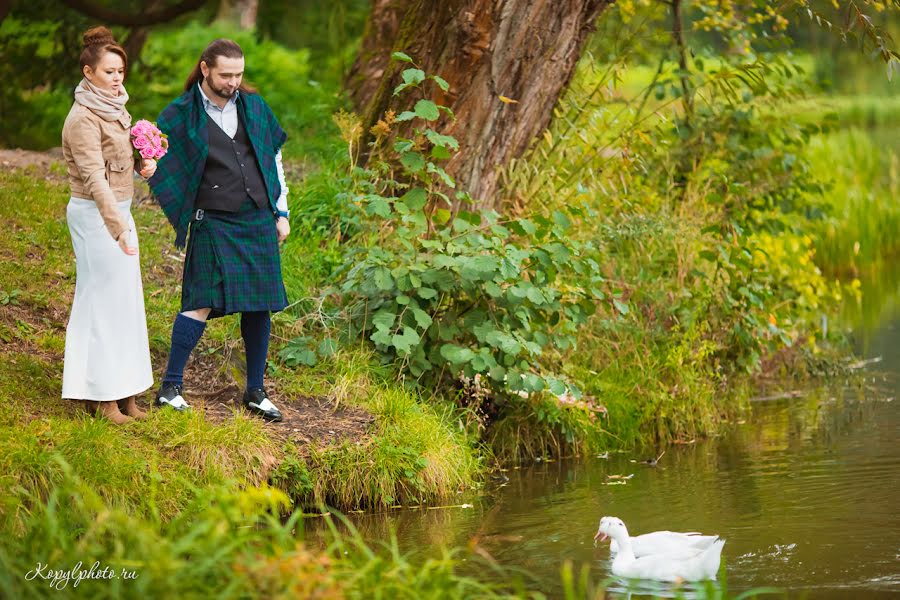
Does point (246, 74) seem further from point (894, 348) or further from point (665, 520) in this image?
point (665, 520)

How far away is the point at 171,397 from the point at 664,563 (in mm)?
2572

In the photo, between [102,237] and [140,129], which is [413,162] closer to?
[140,129]

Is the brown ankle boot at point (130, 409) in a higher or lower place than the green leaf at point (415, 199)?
lower

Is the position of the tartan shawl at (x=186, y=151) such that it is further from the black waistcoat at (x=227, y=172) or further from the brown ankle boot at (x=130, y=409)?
the brown ankle boot at (x=130, y=409)

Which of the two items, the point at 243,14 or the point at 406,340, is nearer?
the point at 406,340

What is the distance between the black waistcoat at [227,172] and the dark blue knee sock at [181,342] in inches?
21.7

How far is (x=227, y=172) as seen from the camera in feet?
18.7

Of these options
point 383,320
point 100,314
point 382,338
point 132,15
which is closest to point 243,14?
point 132,15

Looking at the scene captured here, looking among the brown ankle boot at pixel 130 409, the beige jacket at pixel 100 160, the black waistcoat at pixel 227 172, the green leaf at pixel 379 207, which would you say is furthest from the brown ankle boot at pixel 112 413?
the green leaf at pixel 379 207

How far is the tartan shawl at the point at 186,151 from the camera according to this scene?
5676 mm

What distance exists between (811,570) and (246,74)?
27.9 feet

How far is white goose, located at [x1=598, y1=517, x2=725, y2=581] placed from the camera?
4.33 meters

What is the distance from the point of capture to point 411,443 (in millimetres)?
6074

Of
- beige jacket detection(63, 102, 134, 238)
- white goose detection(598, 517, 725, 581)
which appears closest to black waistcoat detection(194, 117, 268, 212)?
beige jacket detection(63, 102, 134, 238)
